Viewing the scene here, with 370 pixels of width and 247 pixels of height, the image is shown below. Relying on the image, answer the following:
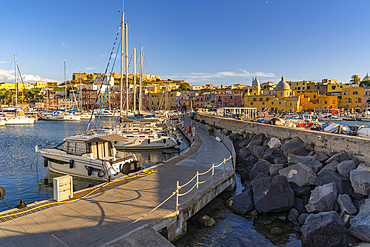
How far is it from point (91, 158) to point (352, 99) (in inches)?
4094

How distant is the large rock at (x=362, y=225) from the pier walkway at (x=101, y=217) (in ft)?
16.8

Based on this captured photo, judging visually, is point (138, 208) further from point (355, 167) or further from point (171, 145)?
point (171, 145)

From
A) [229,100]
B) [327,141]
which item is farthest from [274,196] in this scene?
[229,100]

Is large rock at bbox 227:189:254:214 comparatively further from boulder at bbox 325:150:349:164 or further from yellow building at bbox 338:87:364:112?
yellow building at bbox 338:87:364:112

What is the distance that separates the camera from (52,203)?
A: 788 centimetres

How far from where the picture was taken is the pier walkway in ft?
18.9

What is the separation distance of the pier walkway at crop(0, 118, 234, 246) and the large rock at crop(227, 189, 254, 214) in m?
1.16

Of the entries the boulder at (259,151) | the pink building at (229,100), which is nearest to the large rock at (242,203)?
the boulder at (259,151)

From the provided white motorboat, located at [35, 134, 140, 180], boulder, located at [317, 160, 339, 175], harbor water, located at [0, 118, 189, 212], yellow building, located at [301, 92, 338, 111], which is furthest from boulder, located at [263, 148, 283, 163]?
yellow building, located at [301, 92, 338, 111]

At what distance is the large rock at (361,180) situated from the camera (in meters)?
8.87

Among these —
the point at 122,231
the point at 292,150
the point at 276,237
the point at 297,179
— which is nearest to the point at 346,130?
the point at 292,150

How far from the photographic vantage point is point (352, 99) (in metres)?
89.2

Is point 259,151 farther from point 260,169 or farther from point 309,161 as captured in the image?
point 309,161

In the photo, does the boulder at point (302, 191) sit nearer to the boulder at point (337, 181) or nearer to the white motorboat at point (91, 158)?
the boulder at point (337, 181)
